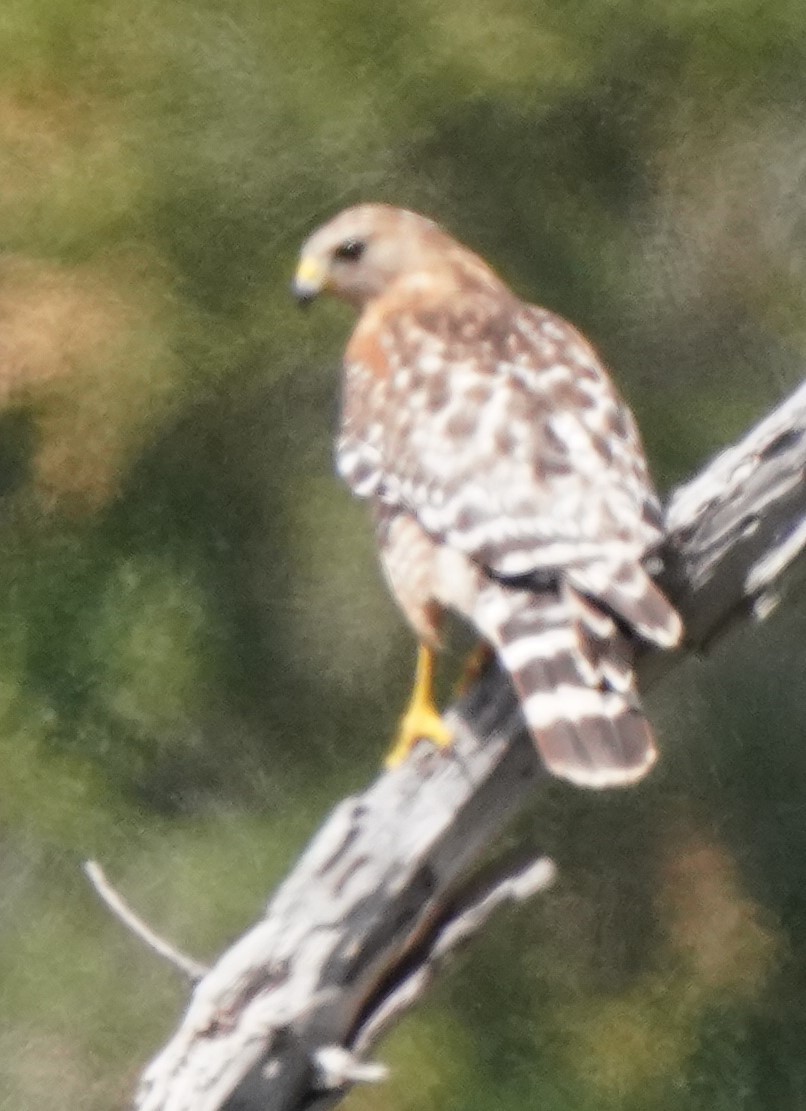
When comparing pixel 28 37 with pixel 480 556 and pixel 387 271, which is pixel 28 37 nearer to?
pixel 387 271

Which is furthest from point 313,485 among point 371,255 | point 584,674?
point 584,674

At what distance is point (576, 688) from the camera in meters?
1.23

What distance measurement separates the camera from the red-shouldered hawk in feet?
4.06

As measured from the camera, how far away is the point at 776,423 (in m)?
1.35

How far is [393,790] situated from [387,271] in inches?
25.4

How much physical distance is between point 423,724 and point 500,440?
0.25 m

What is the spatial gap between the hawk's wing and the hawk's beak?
82 millimetres

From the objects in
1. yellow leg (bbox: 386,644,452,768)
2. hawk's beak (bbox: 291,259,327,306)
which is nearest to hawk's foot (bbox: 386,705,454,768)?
yellow leg (bbox: 386,644,452,768)

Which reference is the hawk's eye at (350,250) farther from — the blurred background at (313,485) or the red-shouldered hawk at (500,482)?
the blurred background at (313,485)

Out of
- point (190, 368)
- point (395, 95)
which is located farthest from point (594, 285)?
point (190, 368)

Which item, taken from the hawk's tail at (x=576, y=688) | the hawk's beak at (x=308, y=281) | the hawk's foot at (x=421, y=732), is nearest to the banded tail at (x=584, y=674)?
the hawk's tail at (x=576, y=688)

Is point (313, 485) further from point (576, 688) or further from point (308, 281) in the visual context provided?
Result: point (576, 688)

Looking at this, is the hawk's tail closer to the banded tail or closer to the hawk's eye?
the banded tail

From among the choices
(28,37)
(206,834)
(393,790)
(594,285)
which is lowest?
(206,834)
